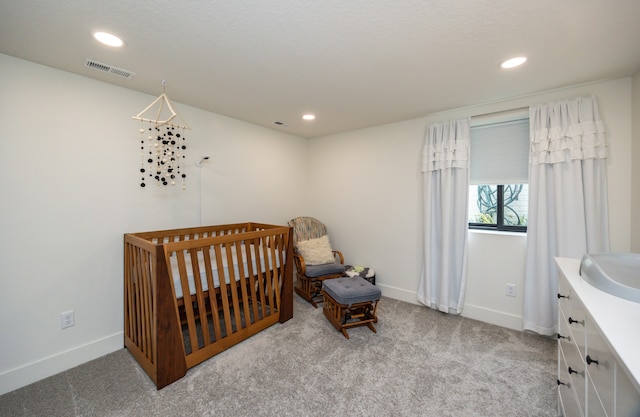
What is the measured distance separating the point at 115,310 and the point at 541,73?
13.3 feet

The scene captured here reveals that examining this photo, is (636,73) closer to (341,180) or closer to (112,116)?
(341,180)

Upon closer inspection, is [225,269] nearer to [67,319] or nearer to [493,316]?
[67,319]

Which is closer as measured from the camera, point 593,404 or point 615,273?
point 593,404

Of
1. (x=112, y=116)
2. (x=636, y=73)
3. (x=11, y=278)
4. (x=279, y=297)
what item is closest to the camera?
(x=11, y=278)

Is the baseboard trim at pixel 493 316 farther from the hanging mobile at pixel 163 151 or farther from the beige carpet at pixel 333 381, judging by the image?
the hanging mobile at pixel 163 151

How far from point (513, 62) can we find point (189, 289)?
294 centimetres

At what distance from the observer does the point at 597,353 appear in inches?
37.9

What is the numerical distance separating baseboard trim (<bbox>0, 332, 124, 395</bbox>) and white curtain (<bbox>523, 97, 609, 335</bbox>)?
3779 mm

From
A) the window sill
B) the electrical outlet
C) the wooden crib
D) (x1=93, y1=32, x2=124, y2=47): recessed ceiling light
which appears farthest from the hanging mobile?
the window sill

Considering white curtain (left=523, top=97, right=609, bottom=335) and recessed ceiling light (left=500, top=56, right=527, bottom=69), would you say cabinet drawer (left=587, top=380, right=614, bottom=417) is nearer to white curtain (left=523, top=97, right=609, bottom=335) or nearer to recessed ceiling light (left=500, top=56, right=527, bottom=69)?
white curtain (left=523, top=97, right=609, bottom=335)

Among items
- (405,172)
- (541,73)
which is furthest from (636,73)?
(405,172)

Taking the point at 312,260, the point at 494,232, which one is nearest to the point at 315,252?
the point at 312,260

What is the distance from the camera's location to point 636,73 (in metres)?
2.04

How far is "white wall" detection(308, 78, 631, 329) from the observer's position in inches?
85.3
